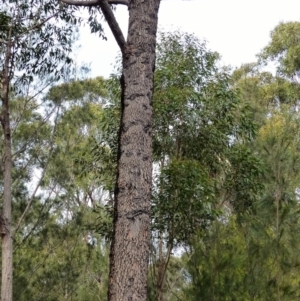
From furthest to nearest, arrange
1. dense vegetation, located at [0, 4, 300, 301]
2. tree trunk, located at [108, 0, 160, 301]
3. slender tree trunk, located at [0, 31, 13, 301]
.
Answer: slender tree trunk, located at [0, 31, 13, 301], dense vegetation, located at [0, 4, 300, 301], tree trunk, located at [108, 0, 160, 301]

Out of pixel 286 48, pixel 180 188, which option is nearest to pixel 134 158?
pixel 180 188

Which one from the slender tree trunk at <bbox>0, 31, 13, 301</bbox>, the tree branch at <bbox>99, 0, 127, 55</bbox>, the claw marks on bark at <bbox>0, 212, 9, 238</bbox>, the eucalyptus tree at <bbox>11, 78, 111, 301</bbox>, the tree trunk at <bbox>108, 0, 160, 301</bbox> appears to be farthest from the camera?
the eucalyptus tree at <bbox>11, 78, 111, 301</bbox>

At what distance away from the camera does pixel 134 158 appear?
3264 millimetres

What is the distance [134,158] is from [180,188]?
144 inches

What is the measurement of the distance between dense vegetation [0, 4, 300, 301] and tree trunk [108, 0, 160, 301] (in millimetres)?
864

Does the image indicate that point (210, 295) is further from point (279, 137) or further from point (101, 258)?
point (101, 258)

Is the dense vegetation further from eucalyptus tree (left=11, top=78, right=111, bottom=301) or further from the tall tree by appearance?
the tall tree

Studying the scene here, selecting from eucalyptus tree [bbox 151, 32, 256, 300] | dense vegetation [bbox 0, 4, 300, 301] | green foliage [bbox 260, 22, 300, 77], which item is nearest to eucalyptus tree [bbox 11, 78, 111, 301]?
dense vegetation [bbox 0, 4, 300, 301]

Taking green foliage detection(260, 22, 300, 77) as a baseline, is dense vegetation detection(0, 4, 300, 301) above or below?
below

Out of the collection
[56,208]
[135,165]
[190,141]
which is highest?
[190,141]

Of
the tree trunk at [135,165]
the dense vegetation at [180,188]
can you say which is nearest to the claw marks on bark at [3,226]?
the dense vegetation at [180,188]

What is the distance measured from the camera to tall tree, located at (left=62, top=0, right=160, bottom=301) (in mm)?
3029

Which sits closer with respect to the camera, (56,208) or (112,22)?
(112,22)

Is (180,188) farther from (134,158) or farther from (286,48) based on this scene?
(286,48)
